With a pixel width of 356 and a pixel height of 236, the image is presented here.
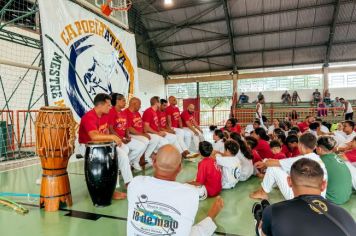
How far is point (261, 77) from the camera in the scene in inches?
679

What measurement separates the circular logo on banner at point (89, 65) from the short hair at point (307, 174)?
13.4 feet

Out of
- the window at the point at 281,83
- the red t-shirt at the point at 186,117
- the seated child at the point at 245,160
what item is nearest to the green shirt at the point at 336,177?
the seated child at the point at 245,160

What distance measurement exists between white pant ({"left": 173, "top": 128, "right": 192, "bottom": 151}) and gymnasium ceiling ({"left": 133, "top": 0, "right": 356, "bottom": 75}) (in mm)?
9785

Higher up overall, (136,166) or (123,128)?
(123,128)

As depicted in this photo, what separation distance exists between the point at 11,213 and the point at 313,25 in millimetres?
15704

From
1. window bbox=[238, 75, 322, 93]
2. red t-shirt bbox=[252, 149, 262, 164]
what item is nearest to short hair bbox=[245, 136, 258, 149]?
red t-shirt bbox=[252, 149, 262, 164]

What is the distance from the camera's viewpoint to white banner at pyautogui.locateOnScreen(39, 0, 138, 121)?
14.4ft

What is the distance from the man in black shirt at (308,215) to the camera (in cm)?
112

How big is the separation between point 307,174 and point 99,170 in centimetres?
229

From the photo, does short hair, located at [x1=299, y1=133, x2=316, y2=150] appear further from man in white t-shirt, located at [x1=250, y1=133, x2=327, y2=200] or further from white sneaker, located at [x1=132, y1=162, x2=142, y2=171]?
white sneaker, located at [x1=132, y1=162, x2=142, y2=171]

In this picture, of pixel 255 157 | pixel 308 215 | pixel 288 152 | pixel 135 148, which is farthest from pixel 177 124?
pixel 308 215

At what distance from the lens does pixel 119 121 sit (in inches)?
175

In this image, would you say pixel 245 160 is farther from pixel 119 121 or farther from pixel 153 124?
pixel 119 121

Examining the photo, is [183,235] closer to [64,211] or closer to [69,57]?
[64,211]
